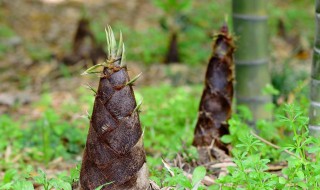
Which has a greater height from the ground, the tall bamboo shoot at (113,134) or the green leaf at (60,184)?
the tall bamboo shoot at (113,134)

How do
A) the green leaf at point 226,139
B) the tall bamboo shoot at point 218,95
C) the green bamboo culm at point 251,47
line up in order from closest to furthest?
1. the green leaf at point 226,139
2. the tall bamboo shoot at point 218,95
3. the green bamboo culm at point 251,47

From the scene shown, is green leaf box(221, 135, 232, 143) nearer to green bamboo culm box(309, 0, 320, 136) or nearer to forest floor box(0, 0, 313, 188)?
green bamboo culm box(309, 0, 320, 136)

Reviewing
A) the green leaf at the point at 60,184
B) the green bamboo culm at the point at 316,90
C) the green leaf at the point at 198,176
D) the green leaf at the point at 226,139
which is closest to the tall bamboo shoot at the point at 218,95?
the green leaf at the point at 226,139

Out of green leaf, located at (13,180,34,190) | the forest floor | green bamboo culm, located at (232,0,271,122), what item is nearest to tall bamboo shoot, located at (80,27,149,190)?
green leaf, located at (13,180,34,190)

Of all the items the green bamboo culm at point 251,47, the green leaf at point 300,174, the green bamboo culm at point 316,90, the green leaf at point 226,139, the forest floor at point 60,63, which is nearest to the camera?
the green leaf at point 300,174

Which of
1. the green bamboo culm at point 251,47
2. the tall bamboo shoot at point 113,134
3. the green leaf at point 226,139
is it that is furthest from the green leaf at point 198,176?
the green bamboo culm at point 251,47

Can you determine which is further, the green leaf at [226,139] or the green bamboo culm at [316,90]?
the green leaf at [226,139]

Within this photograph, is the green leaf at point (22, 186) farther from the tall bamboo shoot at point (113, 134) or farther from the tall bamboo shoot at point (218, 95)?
the tall bamboo shoot at point (218, 95)

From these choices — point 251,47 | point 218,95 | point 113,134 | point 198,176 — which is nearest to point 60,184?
point 113,134

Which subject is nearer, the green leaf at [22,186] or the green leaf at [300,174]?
the green leaf at [300,174]

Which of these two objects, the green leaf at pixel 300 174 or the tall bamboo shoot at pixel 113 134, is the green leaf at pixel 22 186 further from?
the green leaf at pixel 300 174

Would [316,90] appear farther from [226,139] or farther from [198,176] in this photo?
[198,176]
